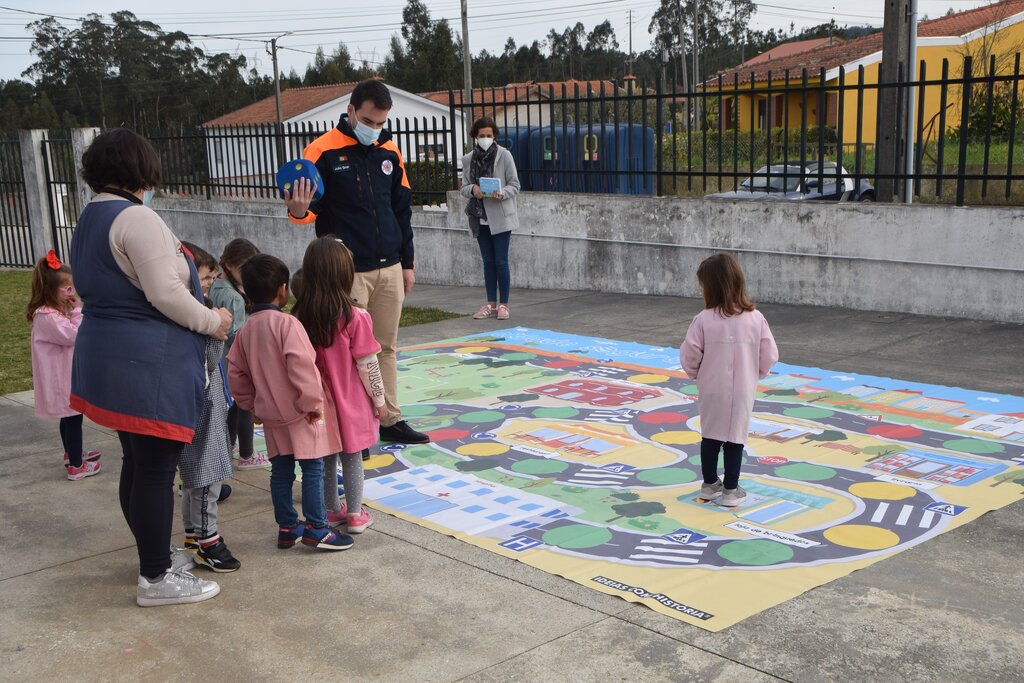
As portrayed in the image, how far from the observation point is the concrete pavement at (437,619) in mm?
3236

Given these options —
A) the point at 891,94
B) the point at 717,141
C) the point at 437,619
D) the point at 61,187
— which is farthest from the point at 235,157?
the point at 437,619

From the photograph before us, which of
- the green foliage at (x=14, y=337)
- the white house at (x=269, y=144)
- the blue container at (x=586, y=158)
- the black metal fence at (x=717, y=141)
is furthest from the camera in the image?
the white house at (x=269, y=144)

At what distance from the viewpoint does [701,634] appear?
11.2 feet

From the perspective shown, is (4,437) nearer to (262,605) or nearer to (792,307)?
(262,605)

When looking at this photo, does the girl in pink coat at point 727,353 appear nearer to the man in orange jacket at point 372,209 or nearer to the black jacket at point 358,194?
the man in orange jacket at point 372,209

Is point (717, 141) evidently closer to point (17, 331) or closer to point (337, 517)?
point (17, 331)

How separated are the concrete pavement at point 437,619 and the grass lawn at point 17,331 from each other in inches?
147

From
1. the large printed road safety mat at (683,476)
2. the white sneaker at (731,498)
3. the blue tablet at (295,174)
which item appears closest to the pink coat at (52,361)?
the blue tablet at (295,174)

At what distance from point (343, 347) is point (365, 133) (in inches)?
69.6

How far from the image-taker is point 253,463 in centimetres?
559

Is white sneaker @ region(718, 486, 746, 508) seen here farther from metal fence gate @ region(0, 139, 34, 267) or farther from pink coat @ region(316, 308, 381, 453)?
metal fence gate @ region(0, 139, 34, 267)

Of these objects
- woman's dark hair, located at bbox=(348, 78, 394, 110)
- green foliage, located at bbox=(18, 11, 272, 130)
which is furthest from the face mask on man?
green foliage, located at bbox=(18, 11, 272, 130)

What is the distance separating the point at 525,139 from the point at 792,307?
4066 millimetres

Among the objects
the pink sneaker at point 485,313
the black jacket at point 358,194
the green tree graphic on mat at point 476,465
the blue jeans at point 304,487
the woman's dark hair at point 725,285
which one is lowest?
the green tree graphic on mat at point 476,465
